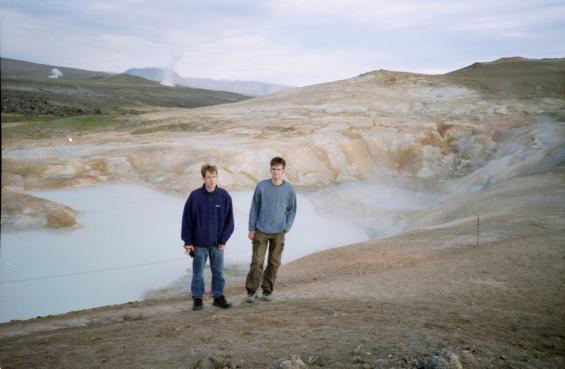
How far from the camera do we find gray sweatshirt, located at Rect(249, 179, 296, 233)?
5027mm

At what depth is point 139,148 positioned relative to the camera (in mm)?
18344

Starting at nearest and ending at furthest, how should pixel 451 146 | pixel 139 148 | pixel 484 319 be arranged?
1. pixel 484 319
2. pixel 139 148
3. pixel 451 146

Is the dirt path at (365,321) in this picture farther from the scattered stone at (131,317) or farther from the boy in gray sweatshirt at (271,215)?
the boy in gray sweatshirt at (271,215)

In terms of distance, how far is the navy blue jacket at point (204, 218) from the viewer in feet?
15.8

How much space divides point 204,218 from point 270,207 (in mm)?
698

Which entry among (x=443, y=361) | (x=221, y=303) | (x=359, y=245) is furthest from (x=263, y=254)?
(x=359, y=245)

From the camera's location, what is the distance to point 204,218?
4.80 meters

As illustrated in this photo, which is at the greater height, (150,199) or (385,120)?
(385,120)

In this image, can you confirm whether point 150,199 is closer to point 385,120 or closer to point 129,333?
point 129,333

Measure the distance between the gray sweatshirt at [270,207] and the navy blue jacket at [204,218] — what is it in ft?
1.17

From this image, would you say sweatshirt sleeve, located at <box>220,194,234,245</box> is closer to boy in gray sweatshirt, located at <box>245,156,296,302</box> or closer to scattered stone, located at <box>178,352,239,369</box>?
boy in gray sweatshirt, located at <box>245,156,296,302</box>

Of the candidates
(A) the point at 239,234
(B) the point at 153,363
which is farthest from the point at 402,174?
(B) the point at 153,363

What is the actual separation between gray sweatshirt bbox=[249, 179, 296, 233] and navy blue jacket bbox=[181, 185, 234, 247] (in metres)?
0.36

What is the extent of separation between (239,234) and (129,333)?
931cm
